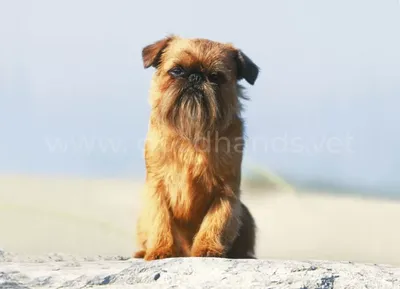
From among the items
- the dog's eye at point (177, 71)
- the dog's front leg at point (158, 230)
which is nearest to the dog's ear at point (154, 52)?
the dog's eye at point (177, 71)

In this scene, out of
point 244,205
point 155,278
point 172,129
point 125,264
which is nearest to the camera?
point 155,278

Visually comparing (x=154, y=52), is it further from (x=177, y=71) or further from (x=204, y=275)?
(x=204, y=275)

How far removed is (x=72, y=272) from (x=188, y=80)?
188 cm

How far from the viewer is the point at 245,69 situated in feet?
22.3

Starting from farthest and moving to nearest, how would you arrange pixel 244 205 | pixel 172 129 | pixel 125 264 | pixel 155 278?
pixel 244 205, pixel 172 129, pixel 125 264, pixel 155 278

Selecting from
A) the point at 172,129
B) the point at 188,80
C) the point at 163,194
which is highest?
the point at 188,80

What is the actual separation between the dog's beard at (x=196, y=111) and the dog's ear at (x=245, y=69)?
0.46m

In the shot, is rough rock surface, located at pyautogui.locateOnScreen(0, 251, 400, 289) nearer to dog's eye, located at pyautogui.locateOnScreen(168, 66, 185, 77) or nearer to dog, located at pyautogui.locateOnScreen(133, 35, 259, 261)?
dog, located at pyautogui.locateOnScreen(133, 35, 259, 261)

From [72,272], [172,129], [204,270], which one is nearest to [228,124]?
[172,129]

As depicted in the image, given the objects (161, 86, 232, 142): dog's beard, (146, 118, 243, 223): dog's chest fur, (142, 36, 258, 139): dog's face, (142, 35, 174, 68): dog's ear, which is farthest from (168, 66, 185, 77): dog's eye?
(146, 118, 243, 223): dog's chest fur

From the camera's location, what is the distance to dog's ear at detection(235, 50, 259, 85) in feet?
22.3

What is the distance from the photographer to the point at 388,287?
18.8 ft

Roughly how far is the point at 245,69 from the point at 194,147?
0.87 metres

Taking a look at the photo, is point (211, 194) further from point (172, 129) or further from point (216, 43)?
point (216, 43)
